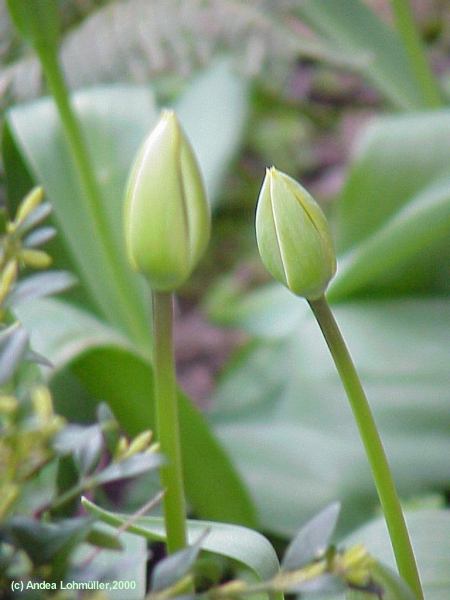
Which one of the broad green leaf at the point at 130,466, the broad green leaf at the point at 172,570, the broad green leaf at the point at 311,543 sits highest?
the broad green leaf at the point at 130,466

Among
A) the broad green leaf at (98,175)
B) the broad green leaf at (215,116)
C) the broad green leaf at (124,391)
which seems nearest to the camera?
the broad green leaf at (124,391)

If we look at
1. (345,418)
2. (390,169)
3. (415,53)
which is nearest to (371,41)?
(415,53)

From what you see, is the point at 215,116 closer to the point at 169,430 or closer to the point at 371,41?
the point at 371,41

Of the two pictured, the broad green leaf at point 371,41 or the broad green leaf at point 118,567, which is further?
the broad green leaf at point 371,41

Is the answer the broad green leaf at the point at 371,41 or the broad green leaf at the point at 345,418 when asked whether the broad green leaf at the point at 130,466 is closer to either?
the broad green leaf at the point at 345,418

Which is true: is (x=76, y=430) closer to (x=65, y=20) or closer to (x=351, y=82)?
(x=65, y=20)

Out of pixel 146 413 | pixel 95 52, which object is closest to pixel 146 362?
pixel 146 413

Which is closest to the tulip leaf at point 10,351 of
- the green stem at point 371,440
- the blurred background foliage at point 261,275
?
the green stem at point 371,440
